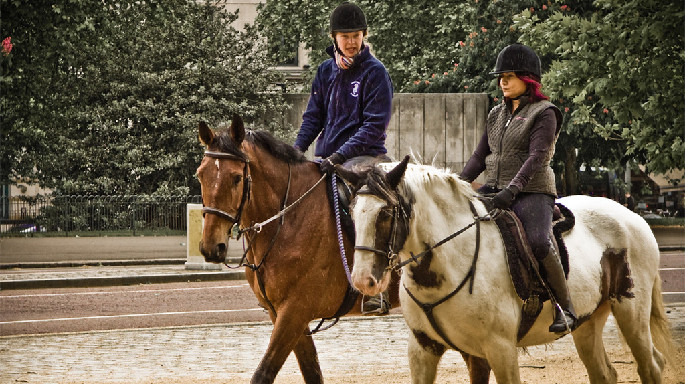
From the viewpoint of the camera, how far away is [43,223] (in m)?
27.0

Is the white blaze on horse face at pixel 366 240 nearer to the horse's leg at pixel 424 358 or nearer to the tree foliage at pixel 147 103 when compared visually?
the horse's leg at pixel 424 358

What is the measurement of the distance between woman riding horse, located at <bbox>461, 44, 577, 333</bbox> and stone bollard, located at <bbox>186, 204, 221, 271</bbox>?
47.1 ft

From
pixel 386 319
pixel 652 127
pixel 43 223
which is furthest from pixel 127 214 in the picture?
pixel 652 127

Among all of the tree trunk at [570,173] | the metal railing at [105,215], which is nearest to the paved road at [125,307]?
the metal railing at [105,215]

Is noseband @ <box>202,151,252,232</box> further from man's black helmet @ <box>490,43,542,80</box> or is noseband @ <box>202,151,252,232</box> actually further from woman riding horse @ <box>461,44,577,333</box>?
man's black helmet @ <box>490,43,542,80</box>

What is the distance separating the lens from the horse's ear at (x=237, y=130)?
664cm

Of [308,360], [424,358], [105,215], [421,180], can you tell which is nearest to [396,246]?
[421,180]

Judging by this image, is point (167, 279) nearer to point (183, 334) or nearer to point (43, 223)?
point (183, 334)

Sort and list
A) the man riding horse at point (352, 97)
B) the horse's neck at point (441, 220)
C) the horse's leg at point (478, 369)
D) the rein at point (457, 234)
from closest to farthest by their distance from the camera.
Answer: the rein at point (457, 234), the horse's neck at point (441, 220), the horse's leg at point (478, 369), the man riding horse at point (352, 97)

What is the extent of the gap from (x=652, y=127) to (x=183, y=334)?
20.8 feet

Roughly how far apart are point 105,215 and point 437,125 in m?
9.18

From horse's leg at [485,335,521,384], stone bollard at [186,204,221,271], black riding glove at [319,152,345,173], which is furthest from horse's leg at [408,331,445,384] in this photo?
stone bollard at [186,204,221,271]

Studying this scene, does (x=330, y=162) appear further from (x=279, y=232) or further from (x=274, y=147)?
(x=279, y=232)

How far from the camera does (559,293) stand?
6.07 metres
